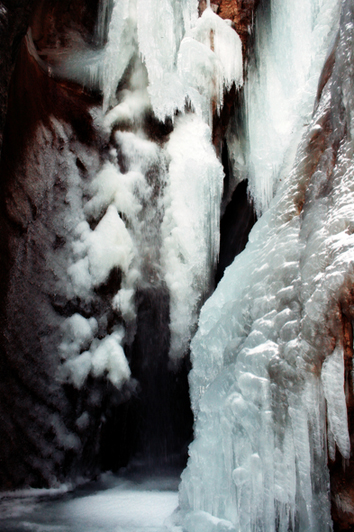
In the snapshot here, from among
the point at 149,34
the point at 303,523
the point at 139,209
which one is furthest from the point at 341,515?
the point at 149,34

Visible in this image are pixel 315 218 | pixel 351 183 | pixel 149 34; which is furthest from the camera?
pixel 149 34

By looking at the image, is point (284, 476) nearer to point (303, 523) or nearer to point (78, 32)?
point (303, 523)

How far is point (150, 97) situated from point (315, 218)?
3150 millimetres

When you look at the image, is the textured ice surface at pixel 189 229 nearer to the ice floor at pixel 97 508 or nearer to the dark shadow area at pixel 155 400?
the dark shadow area at pixel 155 400

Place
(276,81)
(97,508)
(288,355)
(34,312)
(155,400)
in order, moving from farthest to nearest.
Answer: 1. (276,81)
2. (155,400)
3. (34,312)
4. (97,508)
5. (288,355)

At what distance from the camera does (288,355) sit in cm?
219

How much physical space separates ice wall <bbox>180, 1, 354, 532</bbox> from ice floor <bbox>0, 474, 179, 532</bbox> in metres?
0.48

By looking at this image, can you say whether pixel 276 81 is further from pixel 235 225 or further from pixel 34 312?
pixel 34 312

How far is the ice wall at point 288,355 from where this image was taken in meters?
1.97

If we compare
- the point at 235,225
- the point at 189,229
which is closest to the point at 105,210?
the point at 189,229

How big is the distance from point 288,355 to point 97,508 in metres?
2.10

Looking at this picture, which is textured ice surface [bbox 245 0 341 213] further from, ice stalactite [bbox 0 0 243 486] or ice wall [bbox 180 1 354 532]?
ice wall [bbox 180 1 354 532]

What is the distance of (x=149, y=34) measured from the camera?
14.7 ft

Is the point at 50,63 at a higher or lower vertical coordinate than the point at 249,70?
lower
